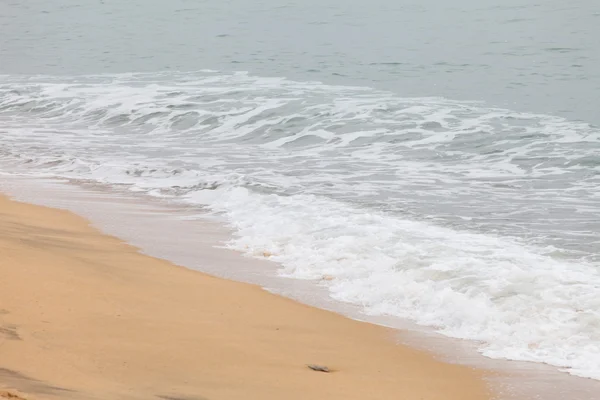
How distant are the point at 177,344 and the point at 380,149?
31.3 feet

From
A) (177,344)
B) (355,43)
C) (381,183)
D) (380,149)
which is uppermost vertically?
(177,344)

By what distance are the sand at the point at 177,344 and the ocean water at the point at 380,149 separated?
586 millimetres

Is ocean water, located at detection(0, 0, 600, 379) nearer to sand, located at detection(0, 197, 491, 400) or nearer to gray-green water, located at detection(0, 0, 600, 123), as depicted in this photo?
gray-green water, located at detection(0, 0, 600, 123)

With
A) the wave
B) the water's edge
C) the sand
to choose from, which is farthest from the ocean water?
the sand

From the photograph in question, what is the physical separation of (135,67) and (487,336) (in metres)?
25.5

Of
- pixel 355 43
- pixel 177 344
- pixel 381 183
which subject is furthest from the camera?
pixel 355 43

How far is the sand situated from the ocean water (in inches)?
23.1

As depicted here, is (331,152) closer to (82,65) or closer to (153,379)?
(153,379)

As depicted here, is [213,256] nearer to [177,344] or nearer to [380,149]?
[177,344]

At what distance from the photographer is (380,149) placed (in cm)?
1361

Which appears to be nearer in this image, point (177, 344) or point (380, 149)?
point (177, 344)

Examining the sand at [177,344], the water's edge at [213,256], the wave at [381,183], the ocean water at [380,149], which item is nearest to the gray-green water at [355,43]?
the ocean water at [380,149]

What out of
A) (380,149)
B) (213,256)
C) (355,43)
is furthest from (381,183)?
(355,43)

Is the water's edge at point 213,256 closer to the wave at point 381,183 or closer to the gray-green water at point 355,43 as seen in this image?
the wave at point 381,183
